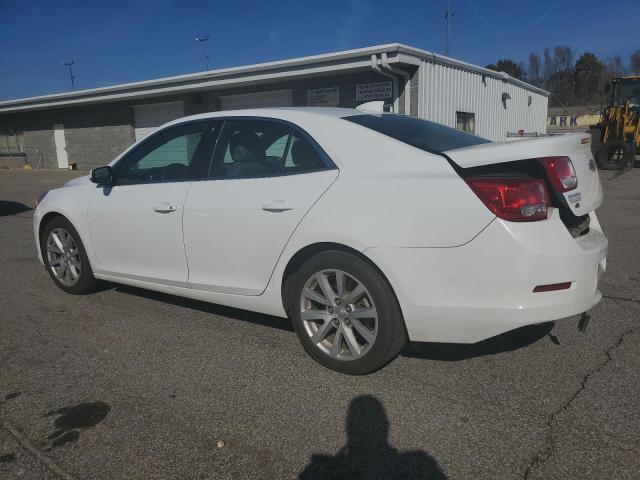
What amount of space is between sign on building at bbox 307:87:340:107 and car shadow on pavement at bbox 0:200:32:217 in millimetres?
7339

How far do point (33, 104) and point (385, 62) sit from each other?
18.9 meters

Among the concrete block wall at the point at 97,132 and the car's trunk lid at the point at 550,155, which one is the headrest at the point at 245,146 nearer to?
the car's trunk lid at the point at 550,155

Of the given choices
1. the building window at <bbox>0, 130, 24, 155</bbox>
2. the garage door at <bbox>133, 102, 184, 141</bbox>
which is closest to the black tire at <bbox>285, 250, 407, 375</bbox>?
the garage door at <bbox>133, 102, 184, 141</bbox>

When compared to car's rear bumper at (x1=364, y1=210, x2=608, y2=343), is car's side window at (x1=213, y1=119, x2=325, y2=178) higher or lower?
higher

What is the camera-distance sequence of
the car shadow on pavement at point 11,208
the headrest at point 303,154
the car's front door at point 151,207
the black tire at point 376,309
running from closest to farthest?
1. the black tire at point 376,309
2. the headrest at point 303,154
3. the car's front door at point 151,207
4. the car shadow on pavement at point 11,208

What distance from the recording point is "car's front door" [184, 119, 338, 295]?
311 centimetres

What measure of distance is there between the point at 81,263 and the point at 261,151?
207 cm

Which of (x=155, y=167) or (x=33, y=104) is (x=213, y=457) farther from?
(x=33, y=104)

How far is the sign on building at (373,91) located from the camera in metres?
12.7

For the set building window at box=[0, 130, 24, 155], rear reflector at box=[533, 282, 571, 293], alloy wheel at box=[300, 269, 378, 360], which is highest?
building window at box=[0, 130, 24, 155]

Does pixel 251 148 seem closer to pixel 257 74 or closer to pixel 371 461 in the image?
pixel 371 461

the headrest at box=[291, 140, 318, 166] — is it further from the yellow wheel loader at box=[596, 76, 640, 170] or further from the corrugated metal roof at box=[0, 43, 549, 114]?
the yellow wheel loader at box=[596, 76, 640, 170]

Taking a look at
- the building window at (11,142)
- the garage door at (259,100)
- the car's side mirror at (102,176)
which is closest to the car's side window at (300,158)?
the car's side mirror at (102,176)

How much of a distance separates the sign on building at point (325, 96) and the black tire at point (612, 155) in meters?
9.25
